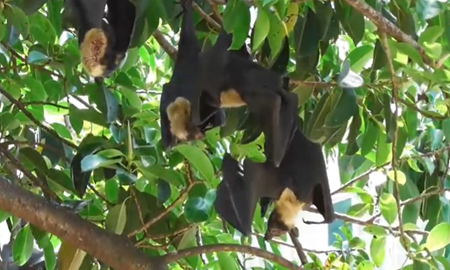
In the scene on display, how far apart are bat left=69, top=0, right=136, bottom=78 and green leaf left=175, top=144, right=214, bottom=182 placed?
0.12 m

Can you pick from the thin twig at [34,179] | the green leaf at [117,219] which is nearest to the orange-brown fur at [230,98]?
the green leaf at [117,219]

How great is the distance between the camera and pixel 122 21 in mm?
675

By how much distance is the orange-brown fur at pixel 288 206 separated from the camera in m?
0.72

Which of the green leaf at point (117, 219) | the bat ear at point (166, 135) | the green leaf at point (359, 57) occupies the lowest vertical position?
the green leaf at point (117, 219)

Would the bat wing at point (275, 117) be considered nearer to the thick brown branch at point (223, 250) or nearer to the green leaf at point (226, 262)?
the thick brown branch at point (223, 250)

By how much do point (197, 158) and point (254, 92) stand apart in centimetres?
13

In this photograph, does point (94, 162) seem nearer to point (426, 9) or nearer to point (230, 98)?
point (230, 98)

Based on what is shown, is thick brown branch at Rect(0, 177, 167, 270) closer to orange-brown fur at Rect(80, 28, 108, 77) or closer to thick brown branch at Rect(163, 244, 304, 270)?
thick brown branch at Rect(163, 244, 304, 270)

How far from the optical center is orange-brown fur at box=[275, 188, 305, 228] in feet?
2.35

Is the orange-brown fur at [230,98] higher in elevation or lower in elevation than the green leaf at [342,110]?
Result: higher

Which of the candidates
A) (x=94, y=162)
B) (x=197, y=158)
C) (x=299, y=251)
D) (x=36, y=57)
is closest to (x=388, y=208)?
(x=299, y=251)

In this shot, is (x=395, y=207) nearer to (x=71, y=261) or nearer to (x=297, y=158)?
(x=297, y=158)

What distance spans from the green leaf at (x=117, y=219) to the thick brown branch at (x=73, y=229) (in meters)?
0.03

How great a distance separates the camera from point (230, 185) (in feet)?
2.44
